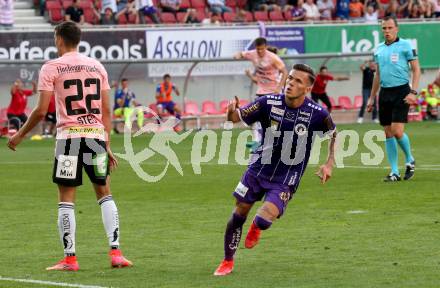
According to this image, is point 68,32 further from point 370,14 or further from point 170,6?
point 370,14

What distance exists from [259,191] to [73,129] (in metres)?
1.73

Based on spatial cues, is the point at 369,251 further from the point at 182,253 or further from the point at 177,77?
the point at 177,77

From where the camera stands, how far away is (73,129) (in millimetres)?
10086

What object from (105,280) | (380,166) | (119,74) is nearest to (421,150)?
(380,166)

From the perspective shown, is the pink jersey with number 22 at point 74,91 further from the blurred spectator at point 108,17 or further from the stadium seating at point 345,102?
the stadium seating at point 345,102

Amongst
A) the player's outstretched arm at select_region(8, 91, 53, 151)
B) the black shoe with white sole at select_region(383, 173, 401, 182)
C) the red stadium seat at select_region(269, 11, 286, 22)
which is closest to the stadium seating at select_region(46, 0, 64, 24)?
the red stadium seat at select_region(269, 11, 286, 22)

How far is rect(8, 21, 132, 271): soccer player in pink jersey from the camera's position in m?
10.0

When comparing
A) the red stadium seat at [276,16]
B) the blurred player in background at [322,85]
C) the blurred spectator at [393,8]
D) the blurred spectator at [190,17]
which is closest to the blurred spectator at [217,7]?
the blurred spectator at [190,17]

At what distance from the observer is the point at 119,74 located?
3466 centimetres

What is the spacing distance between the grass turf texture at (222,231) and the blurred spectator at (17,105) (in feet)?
41.1

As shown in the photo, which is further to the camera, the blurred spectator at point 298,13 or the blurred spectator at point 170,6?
the blurred spectator at point 298,13

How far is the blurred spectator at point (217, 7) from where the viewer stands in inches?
1528

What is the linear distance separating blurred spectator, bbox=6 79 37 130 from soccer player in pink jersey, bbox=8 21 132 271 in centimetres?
2208

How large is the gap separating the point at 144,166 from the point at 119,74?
13.1 m
